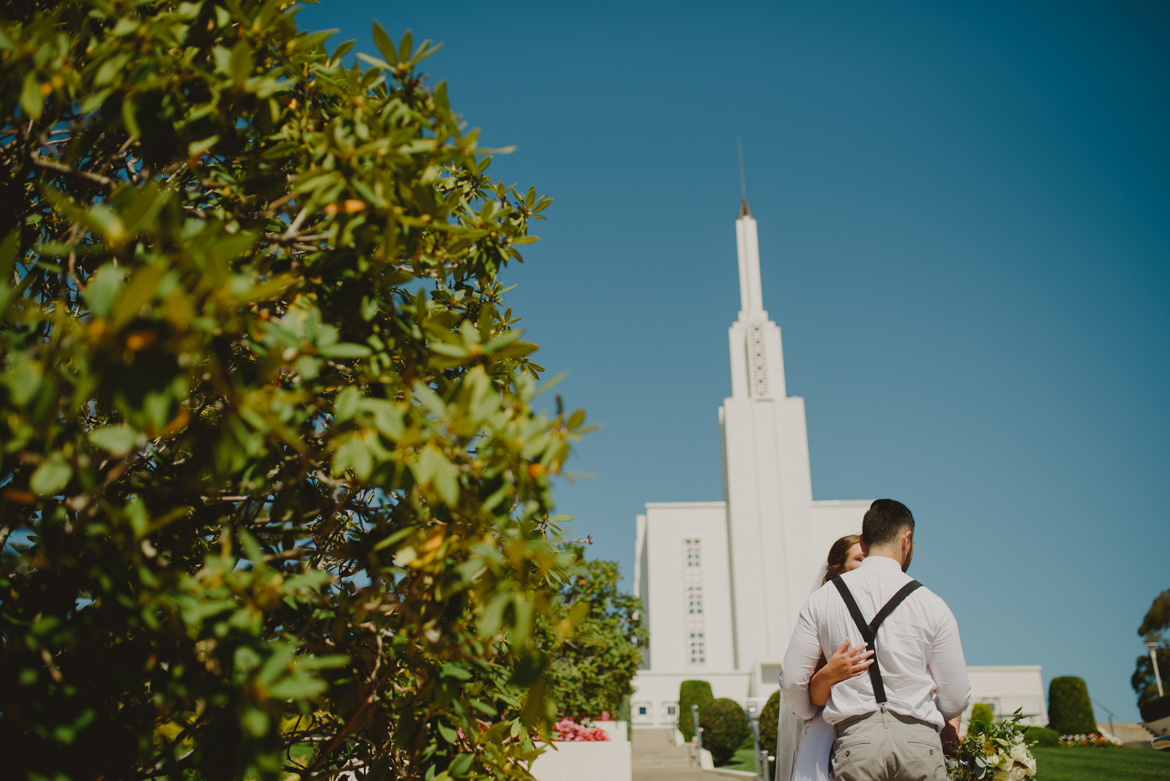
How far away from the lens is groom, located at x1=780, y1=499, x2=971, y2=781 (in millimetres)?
2477

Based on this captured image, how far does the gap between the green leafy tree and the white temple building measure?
1505 inches

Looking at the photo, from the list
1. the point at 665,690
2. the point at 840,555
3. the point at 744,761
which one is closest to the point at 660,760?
the point at 744,761

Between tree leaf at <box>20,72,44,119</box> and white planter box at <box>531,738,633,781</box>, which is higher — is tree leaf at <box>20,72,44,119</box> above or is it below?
above

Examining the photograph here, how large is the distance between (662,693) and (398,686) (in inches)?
1498

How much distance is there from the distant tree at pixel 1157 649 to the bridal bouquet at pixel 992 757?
43.9 meters

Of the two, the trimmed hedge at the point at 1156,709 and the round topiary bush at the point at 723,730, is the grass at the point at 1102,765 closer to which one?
the trimmed hedge at the point at 1156,709

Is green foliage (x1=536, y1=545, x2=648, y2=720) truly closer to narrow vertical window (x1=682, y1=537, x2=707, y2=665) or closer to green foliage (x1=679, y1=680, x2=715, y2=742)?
green foliage (x1=679, y1=680, x2=715, y2=742)

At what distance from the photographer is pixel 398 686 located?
2.29m

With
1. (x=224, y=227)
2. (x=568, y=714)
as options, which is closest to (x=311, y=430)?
(x=224, y=227)

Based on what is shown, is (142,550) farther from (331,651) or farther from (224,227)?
(224,227)

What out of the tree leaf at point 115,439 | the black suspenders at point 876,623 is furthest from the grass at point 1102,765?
the tree leaf at point 115,439

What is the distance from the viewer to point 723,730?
18359mm

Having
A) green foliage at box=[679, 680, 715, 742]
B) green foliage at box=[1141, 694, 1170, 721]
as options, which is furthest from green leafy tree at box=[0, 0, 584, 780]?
green foliage at box=[679, 680, 715, 742]

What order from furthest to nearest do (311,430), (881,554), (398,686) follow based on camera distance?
(881,554) < (398,686) < (311,430)
